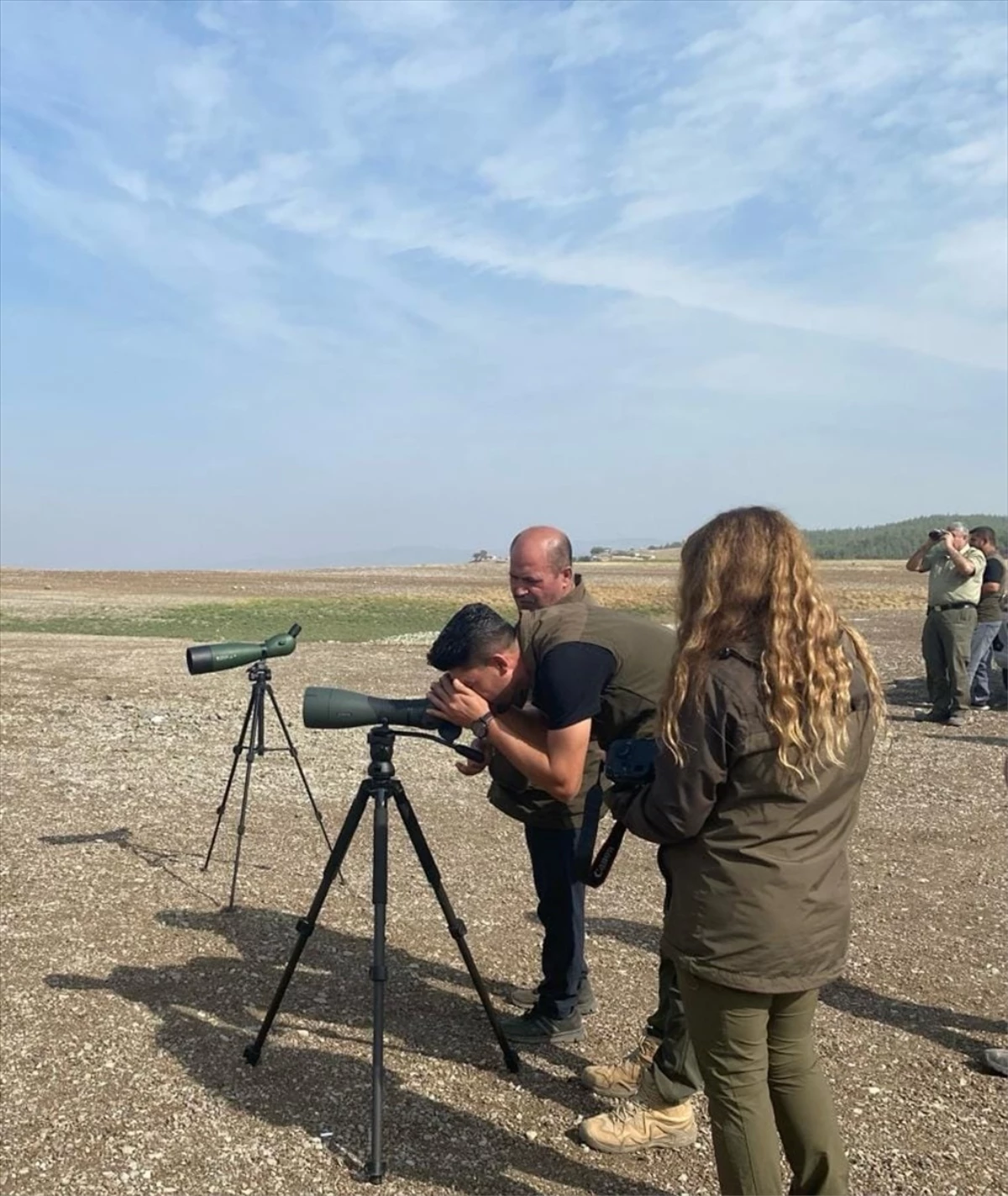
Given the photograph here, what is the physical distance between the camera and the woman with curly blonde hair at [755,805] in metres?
2.52

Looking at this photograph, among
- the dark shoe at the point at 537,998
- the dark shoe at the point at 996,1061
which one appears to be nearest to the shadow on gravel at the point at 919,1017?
the dark shoe at the point at 996,1061

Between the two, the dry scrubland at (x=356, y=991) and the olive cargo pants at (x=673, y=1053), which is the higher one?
the olive cargo pants at (x=673, y=1053)

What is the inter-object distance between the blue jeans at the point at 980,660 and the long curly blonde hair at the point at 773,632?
1100 cm

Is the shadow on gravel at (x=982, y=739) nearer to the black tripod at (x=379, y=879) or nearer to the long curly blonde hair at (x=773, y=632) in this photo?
the black tripod at (x=379, y=879)

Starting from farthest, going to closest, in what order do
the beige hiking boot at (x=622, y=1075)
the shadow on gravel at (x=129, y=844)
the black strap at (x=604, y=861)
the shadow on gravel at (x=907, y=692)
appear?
the shadow on gravel at (x=907, y=692) → the shadow on gravel at (x=129, y=844) → the beige hiking boot at (x=622, y=1075) → the black strap at (x=604, y=861)

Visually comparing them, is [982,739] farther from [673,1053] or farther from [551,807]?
[673,1053]

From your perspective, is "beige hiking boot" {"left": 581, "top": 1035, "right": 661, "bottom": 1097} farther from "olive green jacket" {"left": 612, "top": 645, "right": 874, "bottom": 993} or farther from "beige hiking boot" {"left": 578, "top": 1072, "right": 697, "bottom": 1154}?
"olive green jacket" {"left": 612, "top": 645, "right": 874, "bottom": 993}

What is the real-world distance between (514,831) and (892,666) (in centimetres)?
1247

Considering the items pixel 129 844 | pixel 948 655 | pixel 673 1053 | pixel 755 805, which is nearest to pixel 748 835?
pixel 755 805

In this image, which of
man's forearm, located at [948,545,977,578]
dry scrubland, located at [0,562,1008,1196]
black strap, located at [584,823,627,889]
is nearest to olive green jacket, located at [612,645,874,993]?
black strap, located at [584,823,627,889]

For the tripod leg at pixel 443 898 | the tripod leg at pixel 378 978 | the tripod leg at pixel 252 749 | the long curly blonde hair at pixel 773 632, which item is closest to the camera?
the long curly blonde hair at pixel 773 632

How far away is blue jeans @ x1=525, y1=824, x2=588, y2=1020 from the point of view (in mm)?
4148

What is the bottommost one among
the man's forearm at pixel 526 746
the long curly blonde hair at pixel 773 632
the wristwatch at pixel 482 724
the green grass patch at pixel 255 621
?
the green grass patch at pixel 255 621

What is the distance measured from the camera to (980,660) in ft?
43.0
